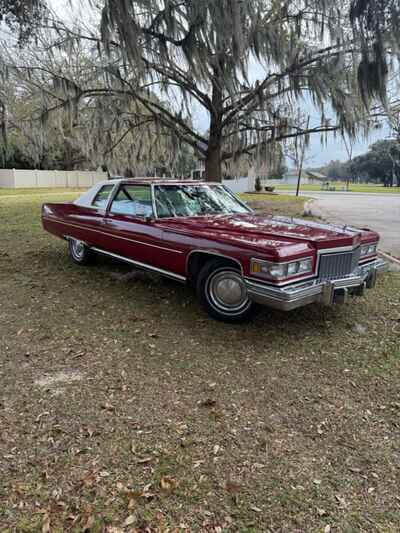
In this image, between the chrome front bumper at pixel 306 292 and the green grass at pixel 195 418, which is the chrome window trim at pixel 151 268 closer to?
the green grass at pixel 195 418

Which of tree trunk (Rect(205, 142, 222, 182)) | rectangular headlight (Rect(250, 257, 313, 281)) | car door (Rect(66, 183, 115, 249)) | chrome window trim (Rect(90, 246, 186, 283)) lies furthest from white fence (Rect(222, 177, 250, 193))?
rectangular headlight (Rect(250, 257, 313, 281))

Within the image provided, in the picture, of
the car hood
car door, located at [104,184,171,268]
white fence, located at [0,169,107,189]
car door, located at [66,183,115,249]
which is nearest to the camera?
the car hood

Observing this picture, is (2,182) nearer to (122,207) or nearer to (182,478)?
(122,207)

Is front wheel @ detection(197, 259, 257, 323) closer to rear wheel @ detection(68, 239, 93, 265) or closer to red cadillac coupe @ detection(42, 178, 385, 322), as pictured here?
red cadillac coupe @ detection(42, 178, 385, 322)

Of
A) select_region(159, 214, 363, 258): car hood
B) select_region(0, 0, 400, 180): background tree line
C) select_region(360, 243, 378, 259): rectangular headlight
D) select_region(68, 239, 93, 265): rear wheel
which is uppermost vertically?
select_region(0, 0, 400, 180): background tree line

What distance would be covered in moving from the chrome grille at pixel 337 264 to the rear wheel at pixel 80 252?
12.6 feet

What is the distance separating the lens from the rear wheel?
6.13 m

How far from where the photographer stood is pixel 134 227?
482 centimetres

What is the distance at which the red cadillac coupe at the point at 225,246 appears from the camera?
349 cm

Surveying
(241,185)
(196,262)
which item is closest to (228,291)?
(196,262)

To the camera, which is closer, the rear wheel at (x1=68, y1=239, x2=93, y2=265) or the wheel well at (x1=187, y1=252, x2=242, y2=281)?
the wheel well at (x1=187, y1=252, x2=242, y2=281)

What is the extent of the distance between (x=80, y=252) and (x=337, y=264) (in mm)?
4241

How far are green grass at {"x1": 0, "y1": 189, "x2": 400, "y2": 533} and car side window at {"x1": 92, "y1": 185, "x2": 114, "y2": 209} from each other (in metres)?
1.64

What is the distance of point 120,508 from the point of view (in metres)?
1.93
